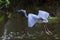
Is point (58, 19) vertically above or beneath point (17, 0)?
beneath

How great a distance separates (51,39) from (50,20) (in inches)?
53.7

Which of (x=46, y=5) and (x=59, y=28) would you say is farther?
(x=46, y=5)

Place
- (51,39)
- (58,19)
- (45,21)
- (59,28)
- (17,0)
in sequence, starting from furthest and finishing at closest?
(17,0) < (58,19) < (45,21) < (59,28) < (51,39)

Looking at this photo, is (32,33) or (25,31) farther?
(25,31)

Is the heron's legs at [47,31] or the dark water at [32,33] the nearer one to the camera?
the dark water at [32,33]

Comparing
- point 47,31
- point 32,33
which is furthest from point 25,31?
point 47,31

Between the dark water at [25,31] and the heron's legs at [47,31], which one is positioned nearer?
the dark water at [25,31]

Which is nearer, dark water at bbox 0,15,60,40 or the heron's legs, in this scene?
dark water at bbox 0,15,60,40

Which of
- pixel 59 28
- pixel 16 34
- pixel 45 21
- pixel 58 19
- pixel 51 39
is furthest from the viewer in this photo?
pixel 58 19

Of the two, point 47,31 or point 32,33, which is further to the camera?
point 47,31

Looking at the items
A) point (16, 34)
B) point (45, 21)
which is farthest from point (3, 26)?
point (45, 21)

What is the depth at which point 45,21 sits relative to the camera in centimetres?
508

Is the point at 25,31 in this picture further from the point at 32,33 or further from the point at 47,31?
the point at 47,31

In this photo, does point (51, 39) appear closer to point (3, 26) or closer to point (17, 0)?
point (3, 26)
